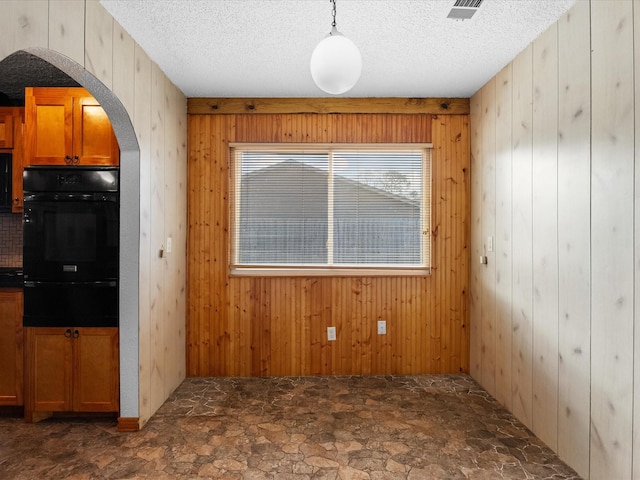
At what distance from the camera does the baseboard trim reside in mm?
2631

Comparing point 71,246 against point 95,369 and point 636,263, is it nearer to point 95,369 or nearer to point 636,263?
point 95,369

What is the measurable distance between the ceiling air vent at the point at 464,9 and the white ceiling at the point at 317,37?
49mm

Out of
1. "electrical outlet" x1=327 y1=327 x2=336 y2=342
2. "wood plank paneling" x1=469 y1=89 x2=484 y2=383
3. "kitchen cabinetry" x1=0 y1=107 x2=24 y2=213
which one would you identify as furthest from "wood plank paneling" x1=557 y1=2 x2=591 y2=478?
"kitchen cabinetry" x1=0 y1=107 x2=24 y2=213

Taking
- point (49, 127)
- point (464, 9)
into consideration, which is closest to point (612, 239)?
point (464, 9)

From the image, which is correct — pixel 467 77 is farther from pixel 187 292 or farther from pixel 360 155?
pixel 187 292

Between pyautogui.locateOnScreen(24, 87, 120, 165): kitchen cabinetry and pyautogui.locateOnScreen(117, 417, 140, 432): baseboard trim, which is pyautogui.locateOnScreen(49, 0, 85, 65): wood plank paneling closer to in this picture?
pyautogui.locateOnScreen(24, 87, 120, 165): kitchen cabinetry

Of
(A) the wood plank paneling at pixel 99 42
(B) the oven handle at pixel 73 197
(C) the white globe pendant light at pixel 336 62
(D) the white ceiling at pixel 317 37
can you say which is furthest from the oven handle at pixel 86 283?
(C) the white globe pendant light at pixel 336 62

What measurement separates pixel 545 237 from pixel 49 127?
362 centimetres

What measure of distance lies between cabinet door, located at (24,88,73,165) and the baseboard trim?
75.7 inches

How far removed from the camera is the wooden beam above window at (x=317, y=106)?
369cm

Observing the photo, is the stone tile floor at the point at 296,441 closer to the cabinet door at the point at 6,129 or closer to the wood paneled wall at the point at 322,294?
the wood paneled wall at the point at 322,294

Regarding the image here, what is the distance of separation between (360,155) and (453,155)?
0.94 meters

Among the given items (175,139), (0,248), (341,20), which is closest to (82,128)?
(175,139)

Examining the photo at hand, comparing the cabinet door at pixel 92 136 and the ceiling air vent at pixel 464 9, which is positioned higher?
the ceiling air vent at pixel 464 9
